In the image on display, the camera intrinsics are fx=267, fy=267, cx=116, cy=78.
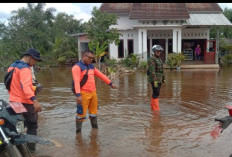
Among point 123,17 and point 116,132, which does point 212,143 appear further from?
point 123,17

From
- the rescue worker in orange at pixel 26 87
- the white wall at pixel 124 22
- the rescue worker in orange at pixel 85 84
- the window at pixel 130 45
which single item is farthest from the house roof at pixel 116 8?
the rescue worker in orange at pixel 26 87

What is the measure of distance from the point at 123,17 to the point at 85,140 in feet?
57.5

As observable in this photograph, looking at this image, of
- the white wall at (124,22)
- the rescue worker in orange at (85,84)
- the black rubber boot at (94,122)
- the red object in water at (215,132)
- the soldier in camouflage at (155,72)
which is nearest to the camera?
the red object in water at (215,132)

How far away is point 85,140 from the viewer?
5039 millimetres

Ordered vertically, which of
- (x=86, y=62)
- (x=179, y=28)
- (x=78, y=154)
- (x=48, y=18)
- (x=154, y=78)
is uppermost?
(x=48, y=18)

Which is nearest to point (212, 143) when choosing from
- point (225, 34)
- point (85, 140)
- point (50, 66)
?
point (85, 140)

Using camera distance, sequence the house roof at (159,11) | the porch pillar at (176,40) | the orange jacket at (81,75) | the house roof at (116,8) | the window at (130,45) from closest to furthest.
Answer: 1. the orange jacket at (81,75)
2. the house roof at (159,11)
3. the porch pillar at (176,40)
4. the house roof at (116,8)
5. the window at (130,45)

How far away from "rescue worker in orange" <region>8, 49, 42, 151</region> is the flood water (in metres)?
0.64

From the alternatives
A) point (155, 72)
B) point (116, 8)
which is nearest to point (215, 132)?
point (155, 72)

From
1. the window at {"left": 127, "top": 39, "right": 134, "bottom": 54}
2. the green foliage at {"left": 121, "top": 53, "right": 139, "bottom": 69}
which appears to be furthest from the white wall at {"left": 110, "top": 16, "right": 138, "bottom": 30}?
the green foliage at {"left": 121, "top": 53, "right": 139, "bottom": 69}

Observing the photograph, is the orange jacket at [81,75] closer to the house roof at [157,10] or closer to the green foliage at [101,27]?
the green foliage at [101,27]

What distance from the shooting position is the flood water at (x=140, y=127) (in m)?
4.52

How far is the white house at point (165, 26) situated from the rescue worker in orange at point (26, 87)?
15.4 metres

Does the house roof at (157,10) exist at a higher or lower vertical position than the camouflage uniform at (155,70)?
higher
